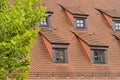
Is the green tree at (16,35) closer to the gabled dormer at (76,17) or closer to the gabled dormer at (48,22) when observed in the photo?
the gabled dormer at (48,22)

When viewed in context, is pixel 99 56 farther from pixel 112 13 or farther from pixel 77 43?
pixel 112 13

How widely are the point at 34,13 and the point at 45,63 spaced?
33.3 feet

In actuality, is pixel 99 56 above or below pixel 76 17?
below

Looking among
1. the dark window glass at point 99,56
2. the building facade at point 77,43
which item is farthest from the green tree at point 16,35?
the dark window glass at point 99,56

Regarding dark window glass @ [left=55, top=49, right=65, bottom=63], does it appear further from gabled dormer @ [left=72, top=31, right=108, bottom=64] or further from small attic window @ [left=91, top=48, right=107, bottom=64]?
small attic window @ [left=91, top=48, right=107, bottom=64]

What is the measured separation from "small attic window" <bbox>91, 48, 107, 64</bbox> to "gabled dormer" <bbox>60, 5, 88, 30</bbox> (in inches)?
86.2

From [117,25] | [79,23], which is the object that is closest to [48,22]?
[79,23]

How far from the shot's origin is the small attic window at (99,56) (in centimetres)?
3750

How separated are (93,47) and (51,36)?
11.0 feet

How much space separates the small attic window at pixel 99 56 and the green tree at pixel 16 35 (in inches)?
494

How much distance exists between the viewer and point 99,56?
124 ft

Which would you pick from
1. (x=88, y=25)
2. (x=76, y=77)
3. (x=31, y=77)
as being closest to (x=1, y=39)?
(x=31, y=77)

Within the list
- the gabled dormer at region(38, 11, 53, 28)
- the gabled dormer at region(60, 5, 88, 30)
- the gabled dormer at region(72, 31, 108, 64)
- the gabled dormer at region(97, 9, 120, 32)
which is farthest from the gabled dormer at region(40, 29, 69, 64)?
the gabled dormer at region(97, 9, 120, 32)

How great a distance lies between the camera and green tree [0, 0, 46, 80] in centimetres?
2431
